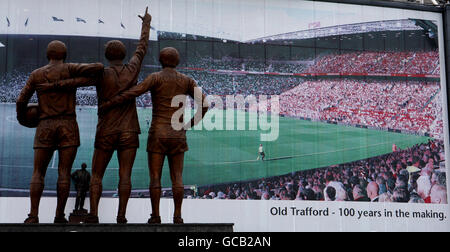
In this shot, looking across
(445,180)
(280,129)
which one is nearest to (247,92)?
(280,129)

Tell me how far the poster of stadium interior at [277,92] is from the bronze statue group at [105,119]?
25.1 feet

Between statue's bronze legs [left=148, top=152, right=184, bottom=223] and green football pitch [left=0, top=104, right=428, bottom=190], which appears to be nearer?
statue's bronze legs [left=148, top=152, right=184, bottom=223]

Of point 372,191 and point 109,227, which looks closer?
point 109,227

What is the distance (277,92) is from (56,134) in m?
10.4

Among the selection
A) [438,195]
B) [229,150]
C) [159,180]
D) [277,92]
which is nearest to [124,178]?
[159,180]

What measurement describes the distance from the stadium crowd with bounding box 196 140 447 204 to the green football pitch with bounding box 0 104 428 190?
0.23m

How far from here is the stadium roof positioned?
17172mm

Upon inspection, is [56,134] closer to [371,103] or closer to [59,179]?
[59,179]

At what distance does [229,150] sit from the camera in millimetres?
16094

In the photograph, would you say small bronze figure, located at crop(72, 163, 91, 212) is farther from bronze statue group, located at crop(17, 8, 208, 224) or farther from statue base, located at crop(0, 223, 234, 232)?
statue base, located at crop(0, 223, 234, 232)

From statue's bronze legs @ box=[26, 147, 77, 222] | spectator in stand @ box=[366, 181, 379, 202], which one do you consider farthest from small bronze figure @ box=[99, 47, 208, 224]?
spectator in stand @ box=[366, 181, 379, 202]

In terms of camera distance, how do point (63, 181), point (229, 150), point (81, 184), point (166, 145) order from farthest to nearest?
point (229, 150) → point (81, 184) → point (166, 145) → point (63, 181)

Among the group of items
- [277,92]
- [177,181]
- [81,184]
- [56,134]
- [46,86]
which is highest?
[277,92]
